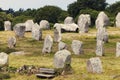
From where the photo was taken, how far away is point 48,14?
102688 millimetres

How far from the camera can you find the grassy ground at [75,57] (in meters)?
38.0

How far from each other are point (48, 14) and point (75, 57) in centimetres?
5204

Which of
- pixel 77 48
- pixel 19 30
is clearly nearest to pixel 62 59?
pixel 77 48

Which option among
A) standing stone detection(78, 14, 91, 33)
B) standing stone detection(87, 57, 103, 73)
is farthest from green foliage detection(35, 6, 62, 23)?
standing stone detection(87, 57, 103, 73)

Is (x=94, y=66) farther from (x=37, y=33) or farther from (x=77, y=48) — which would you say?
(x=37, y=33)


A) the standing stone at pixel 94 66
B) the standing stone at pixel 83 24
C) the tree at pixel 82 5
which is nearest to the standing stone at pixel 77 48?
the standing stone at pixel 94 66

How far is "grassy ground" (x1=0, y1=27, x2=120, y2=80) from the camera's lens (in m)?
38.0

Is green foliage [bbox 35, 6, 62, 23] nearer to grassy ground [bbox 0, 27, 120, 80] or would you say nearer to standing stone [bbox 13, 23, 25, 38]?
grassy ground [bbox 0, 27, 120, 80]

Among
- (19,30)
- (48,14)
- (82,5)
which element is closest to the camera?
(19,30)

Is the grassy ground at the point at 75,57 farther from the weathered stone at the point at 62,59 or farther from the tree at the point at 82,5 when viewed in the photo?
the tree at the point at 82,5

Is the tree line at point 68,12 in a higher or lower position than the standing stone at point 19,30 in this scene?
higher

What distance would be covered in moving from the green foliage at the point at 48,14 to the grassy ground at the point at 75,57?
76.9 feet

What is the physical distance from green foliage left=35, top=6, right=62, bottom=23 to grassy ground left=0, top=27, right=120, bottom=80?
23.4m

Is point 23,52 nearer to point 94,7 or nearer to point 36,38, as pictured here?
point 36,38
